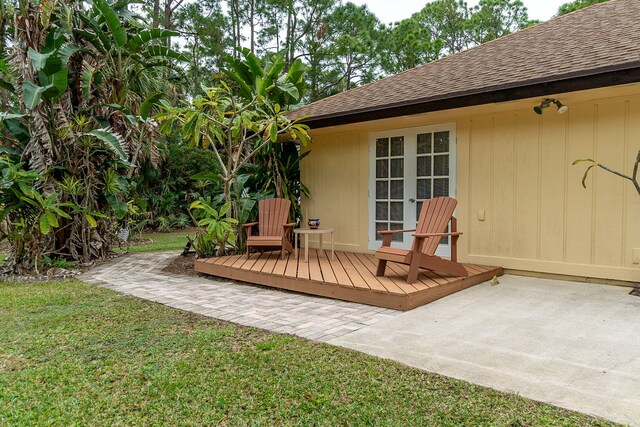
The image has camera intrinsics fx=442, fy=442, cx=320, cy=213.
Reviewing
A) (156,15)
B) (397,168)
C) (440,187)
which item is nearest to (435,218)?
(440,187)

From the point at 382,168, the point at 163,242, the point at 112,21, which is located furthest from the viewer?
the point at 163,242

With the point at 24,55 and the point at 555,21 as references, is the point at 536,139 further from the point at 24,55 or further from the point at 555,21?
the point at 24,55

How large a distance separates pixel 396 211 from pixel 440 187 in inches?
34.3

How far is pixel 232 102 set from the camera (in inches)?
261

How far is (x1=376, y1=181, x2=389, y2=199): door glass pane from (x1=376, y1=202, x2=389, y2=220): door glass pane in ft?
0.39

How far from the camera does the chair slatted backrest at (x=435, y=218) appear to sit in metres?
5.28

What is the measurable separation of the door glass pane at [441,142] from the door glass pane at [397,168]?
62cm

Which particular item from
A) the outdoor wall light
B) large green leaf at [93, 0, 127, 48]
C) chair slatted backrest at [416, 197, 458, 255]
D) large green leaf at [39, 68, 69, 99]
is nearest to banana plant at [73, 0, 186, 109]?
large green leaf at [93, 0, 127, 48]

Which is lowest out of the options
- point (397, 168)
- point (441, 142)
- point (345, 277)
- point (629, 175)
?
point (345, 277)

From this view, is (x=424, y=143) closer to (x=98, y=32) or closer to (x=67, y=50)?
(x=98, y=32)

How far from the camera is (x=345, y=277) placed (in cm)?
543

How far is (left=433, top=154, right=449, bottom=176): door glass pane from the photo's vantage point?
6.69 m

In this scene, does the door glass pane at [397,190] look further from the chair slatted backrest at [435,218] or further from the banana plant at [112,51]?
the banana plant at [112,51]

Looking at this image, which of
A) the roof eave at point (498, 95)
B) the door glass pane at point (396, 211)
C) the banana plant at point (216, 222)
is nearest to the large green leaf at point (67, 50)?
the banana plant at point (216, 222)
